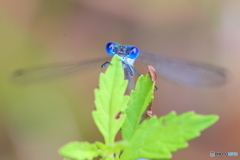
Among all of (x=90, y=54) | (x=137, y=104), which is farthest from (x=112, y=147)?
(x=90, y=54)

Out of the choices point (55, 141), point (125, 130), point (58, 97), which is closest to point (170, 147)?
point (125, 130)

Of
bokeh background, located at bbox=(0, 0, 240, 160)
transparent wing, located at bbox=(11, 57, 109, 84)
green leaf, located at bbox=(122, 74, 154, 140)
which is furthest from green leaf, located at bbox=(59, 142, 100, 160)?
bokeh background, located at bbox=(0, 0, 240, 160)

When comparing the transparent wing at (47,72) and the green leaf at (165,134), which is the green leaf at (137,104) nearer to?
the green leaf at (165,134)

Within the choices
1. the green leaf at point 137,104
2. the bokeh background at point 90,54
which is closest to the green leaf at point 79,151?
the green leaf at point 137,104

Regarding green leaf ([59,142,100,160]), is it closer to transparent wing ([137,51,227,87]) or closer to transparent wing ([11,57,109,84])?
transparent wing ([11,57,109,84])

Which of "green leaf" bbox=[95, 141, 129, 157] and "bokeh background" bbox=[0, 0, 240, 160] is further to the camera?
"bokeh background" bbox=[0, 0, 240, 160]

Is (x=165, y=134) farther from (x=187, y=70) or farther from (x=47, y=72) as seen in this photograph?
(x=47, y=72)
